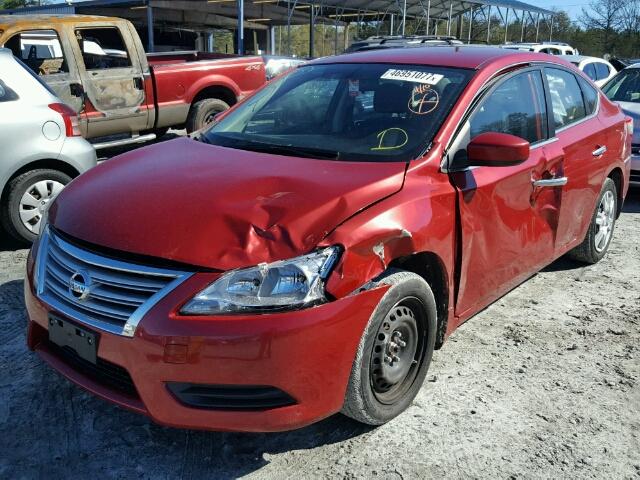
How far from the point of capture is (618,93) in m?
8.60

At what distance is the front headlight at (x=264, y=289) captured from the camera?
2.35 metres

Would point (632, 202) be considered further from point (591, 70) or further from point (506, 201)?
point (591, 70)

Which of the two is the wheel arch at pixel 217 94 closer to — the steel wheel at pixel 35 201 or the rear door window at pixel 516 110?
the steel wheel at pixel 35 201

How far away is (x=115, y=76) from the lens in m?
8.59

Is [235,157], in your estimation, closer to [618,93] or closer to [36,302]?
[36,302]

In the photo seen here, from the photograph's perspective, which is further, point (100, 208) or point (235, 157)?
point (235, 157)

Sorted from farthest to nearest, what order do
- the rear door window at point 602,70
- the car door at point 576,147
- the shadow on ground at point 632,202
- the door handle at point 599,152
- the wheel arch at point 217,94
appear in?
1. the rear door window at point 602,70
2. the wheel arch at point 217,94
3. the shadow on ground at point 632,202
4. the door handle at point 599,152
5. the car door at point 576,147

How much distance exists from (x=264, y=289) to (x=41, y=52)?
736 centimetres

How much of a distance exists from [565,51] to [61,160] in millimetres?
15845

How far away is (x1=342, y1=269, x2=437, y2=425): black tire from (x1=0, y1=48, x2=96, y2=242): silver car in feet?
11.9

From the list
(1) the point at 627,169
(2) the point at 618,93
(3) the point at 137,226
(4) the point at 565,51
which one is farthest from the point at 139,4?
(3) the point at 137,226

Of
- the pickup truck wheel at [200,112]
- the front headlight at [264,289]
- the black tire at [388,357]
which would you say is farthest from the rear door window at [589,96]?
the pickup truck wheel at [200,112]

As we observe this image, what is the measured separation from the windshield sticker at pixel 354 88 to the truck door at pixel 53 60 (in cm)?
556

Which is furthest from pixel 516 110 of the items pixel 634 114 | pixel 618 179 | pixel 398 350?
pixel 634 114
